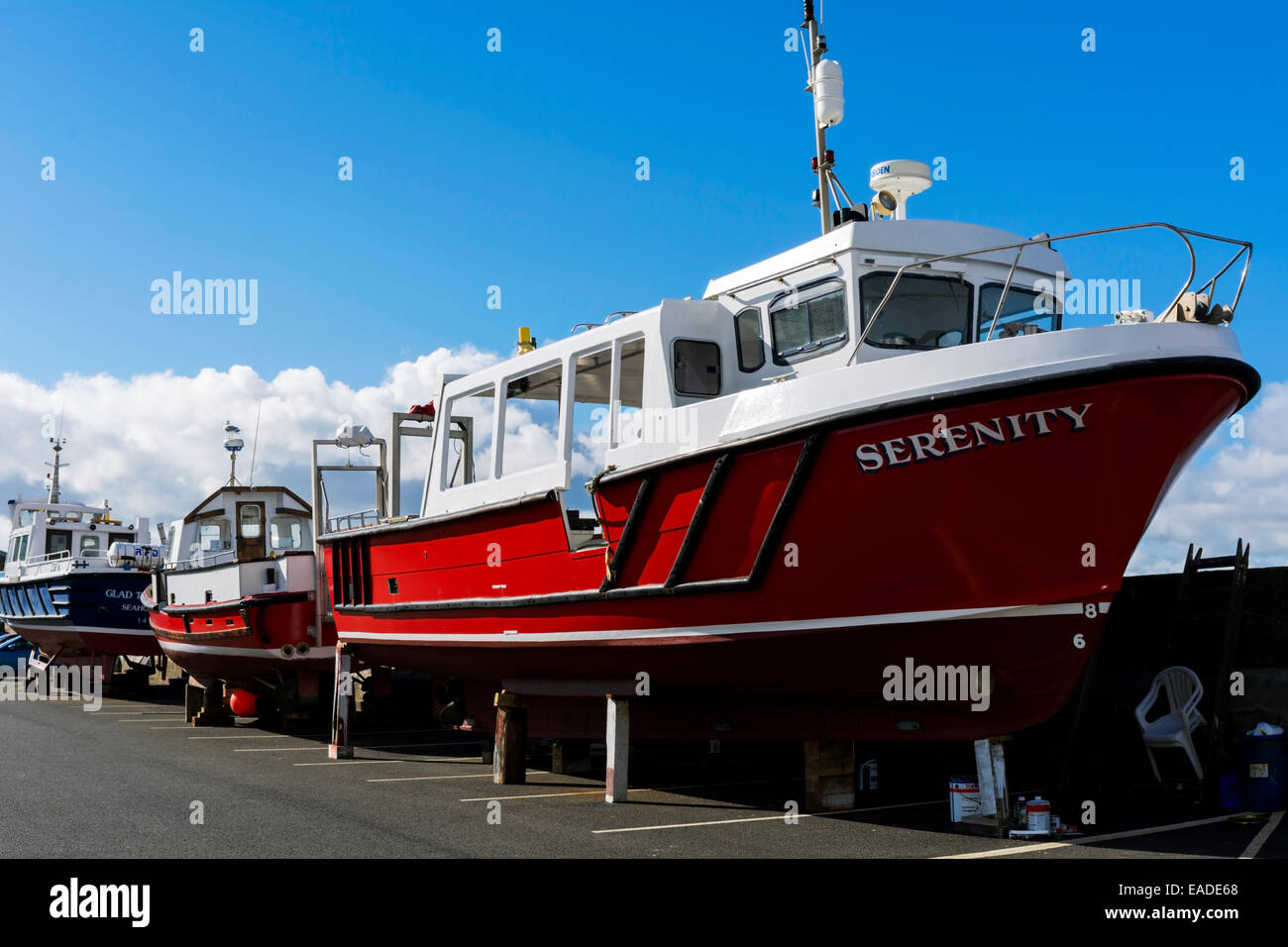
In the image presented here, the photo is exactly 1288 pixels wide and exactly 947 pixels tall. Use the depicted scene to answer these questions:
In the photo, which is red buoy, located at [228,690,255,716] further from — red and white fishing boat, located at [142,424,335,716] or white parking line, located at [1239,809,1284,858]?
white parking line, located at [1239,809,1284,858]

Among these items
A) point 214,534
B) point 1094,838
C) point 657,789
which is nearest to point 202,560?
point 214,534

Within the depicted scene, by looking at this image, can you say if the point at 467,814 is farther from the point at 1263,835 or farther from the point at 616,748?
the point at 1263,835

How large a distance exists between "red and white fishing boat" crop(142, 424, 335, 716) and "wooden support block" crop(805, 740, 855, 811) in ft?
26.7

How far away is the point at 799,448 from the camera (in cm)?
744

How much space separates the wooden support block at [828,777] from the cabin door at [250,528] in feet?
41.1

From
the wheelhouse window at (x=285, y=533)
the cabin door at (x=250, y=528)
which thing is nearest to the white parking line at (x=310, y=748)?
the cabin door at (x=250, y=528)

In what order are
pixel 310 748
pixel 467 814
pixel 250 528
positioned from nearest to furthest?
pixel 467 814 < pixel 310 748 < pixel 250 528

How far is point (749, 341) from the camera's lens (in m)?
9.05

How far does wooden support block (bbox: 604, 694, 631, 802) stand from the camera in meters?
9.04

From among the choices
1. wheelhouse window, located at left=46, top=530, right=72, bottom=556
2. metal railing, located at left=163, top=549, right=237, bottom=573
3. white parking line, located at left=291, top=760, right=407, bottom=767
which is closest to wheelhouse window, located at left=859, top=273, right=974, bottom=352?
white parking line, located at left=291, top=760, right=407, bottom=767

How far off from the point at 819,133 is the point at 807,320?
2279 mm

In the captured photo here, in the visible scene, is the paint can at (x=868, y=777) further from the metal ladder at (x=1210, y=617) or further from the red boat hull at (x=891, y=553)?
the metal ladder at (x=1210, y=617)

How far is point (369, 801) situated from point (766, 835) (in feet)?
11.3

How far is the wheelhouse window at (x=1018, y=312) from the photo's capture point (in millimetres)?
8367
